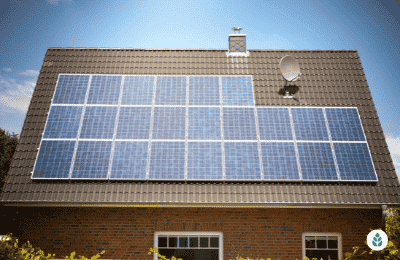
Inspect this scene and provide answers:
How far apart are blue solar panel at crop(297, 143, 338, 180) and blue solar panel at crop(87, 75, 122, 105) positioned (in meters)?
7.34

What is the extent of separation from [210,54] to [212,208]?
270 inches

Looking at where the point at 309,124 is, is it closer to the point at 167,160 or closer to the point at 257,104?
the point at 257,104

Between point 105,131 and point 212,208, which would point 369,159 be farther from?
point 105,131

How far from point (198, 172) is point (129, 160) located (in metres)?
2.41

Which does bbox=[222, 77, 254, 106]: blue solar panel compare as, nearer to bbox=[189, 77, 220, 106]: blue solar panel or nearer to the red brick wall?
bbox=[189, 77, 220, 106]: blue solar panel

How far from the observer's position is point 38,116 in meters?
9.09

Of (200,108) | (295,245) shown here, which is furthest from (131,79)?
(295,245)

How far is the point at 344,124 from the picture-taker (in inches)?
353

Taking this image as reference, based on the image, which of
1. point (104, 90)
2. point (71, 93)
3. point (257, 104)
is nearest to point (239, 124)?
point (257, 104)

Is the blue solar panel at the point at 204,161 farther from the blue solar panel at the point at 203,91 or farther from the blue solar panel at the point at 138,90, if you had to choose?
the blue solar panel at the point at 138,90

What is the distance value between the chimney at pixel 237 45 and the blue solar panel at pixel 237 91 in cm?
161

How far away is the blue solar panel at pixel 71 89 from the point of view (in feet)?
30.7

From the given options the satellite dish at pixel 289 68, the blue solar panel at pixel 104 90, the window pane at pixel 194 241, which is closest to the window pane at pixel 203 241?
the window pane at pixel 194 241

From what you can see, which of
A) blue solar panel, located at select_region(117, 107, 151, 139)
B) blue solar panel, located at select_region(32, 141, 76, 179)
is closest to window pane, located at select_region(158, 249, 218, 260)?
blue solar panel, located at select_region(117, 107, 151, 139)
